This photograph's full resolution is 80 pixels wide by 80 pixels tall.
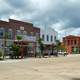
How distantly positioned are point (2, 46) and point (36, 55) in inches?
334

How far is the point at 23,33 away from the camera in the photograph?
65125 millimetres

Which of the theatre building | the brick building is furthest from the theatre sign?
the brick building

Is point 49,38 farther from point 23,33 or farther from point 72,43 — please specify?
point 72,43

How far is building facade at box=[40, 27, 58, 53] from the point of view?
72.4 metres

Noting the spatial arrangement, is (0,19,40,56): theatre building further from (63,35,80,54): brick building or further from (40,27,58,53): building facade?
(63,35,80,54): brick building

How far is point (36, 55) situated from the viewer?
63.8 m

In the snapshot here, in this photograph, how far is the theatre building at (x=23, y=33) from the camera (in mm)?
59938

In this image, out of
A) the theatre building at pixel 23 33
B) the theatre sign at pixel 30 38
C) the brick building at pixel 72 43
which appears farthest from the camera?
the brick building at pixel 72 43

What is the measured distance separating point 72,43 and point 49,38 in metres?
35.2

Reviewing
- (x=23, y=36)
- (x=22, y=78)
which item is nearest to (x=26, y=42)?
(x=23, y=36)

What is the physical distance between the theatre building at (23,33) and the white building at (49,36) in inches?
111

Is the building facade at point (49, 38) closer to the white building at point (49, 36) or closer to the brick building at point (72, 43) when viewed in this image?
the white building at point (49, 36)

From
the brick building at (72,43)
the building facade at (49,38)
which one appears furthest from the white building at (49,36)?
the brick building at (72,43)

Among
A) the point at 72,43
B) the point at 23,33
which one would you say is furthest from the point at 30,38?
the point at 72,43
